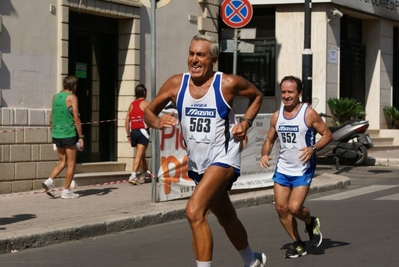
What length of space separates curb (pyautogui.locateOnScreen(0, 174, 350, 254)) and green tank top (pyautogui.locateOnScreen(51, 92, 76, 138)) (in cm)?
177

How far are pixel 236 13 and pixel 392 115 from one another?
12.4m

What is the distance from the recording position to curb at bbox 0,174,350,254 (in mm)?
9234

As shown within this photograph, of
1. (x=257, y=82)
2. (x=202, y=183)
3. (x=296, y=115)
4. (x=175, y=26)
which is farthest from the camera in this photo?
(x=257, y=82)

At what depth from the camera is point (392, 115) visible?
1045 inches

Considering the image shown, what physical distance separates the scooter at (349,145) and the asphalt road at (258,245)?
6.68 metres

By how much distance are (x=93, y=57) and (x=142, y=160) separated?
7.65ft

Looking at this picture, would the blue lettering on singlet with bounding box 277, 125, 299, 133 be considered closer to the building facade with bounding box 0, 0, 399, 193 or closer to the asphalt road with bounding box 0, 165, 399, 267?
the asphalt road with bounding box 0, 165, 399, 267

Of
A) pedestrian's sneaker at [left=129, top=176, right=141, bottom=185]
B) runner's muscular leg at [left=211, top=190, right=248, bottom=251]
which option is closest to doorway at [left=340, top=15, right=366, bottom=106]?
pedestrian's sneaker at [left=129, top=176, right=141, bottom=185]

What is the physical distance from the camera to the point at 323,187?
49.2ft

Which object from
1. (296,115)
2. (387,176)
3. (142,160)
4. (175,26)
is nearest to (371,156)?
(387,176)

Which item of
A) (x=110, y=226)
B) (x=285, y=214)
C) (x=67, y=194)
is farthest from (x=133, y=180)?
(x=285, y=214)

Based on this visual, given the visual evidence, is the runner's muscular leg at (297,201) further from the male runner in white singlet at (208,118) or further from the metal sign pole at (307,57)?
the metal sign pole at (307,57)

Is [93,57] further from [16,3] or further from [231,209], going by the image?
[231,209]

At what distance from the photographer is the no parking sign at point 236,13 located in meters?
15.4
